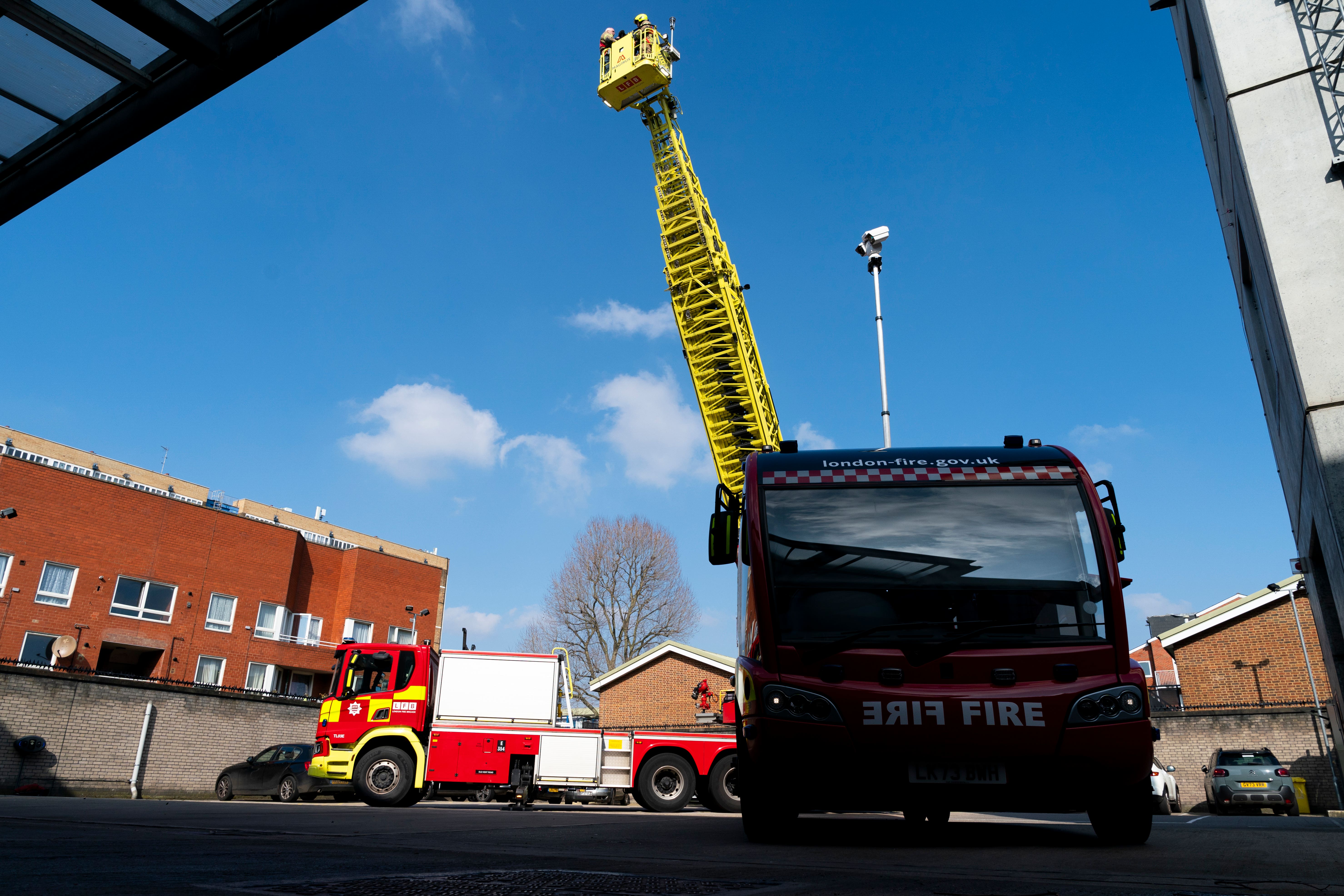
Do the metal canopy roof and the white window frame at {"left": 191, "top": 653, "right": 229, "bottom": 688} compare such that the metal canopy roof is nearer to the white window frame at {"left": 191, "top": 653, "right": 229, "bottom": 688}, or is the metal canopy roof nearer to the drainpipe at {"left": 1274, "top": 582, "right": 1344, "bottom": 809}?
the drainpipe at {"left": 1274, "top": 582, "right": 1344, "bottom": 809}

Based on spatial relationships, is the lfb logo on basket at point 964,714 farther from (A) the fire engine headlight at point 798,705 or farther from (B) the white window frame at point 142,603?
(B) the white window frame at point 142,603

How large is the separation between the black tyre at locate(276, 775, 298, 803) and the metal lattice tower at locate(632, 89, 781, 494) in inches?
473

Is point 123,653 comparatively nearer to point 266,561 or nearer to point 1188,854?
point 266,561

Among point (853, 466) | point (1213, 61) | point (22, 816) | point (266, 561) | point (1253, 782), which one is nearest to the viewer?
point (853, 466)

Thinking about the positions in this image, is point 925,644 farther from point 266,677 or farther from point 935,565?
point 266,677

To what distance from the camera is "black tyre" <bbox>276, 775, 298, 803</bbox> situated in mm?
→ 19234

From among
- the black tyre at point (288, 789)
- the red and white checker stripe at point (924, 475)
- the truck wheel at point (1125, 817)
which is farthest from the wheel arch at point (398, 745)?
the truck wheel at point (1125, 817)

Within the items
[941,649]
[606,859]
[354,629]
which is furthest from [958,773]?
[354,629]

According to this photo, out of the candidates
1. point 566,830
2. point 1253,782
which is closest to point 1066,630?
point 566,830

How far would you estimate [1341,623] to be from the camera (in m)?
11.8

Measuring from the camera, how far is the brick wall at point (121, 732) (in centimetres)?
2044

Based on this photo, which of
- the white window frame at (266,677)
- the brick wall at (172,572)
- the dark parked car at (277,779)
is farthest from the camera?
the white window frame at (266,677)

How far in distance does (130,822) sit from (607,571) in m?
30.1

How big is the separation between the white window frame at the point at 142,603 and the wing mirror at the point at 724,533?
29585 mm
